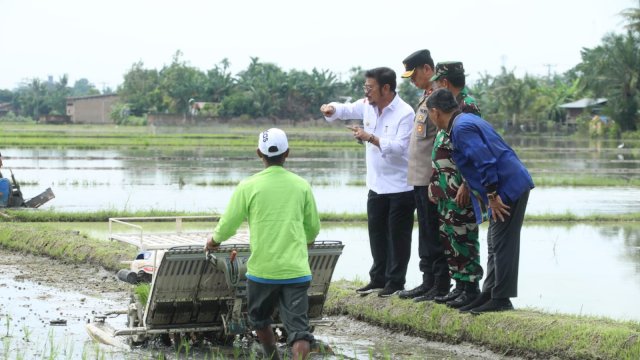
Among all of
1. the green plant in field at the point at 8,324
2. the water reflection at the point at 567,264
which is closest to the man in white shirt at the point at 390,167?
the water reflection at the point at 567,264

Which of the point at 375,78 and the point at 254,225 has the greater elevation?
the point at 375,78

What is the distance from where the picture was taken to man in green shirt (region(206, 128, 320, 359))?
5.48m

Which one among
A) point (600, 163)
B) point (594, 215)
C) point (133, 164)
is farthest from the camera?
point (600, 163)

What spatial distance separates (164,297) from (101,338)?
56cm

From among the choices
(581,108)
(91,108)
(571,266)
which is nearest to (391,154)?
(571,266)

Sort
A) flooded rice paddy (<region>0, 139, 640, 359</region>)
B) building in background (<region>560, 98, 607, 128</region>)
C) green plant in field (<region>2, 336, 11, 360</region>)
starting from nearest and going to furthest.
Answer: green plant in field (<region>2, 336, 11, 360</region>) → flooded rice paddy (<region>0, 139, 640, 359</region>) → building in background (<region>560, 98, 607, 128</region>)

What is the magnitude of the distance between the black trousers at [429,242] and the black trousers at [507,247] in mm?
564

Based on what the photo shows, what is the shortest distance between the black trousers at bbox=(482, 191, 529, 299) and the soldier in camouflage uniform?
21cm

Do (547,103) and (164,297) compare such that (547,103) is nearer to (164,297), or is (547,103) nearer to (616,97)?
(616,97)

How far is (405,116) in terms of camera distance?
294 inches

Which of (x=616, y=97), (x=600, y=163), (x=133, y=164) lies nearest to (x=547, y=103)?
(x=616, y=97)

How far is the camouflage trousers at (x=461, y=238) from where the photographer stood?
22.6ft

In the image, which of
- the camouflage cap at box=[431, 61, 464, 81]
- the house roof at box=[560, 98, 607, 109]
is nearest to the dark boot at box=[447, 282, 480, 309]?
the camouflage cap at box=[431, 61, 464, 81]

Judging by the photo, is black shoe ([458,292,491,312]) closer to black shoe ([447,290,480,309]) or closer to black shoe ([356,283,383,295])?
black shoe ([447,290,480,309])
